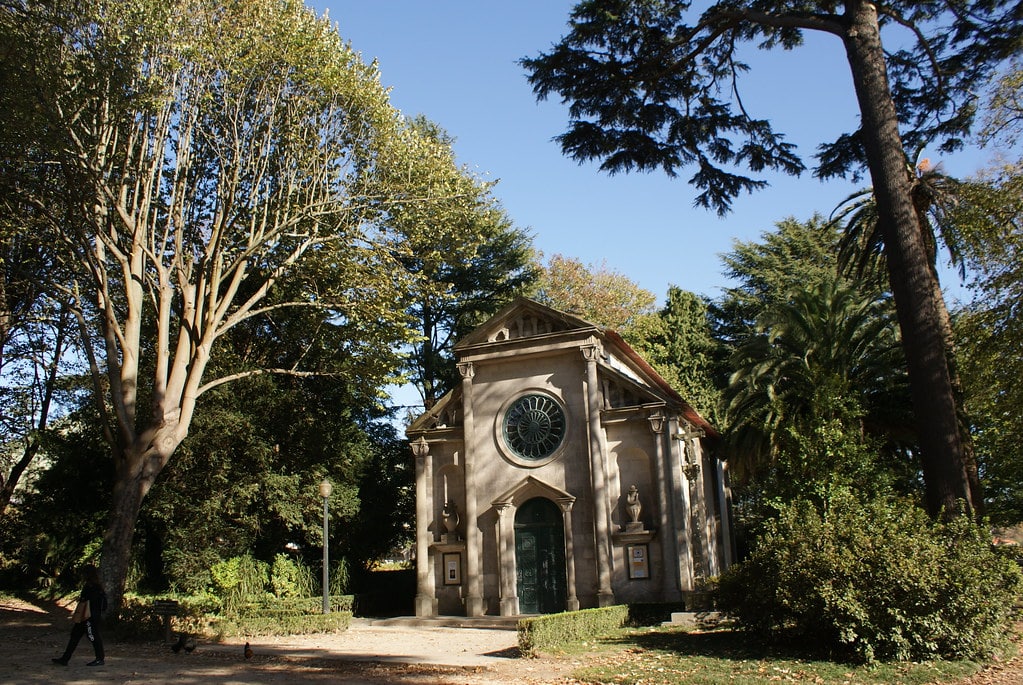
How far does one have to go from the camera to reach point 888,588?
13836 millimetres

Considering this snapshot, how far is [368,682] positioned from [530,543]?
519 inches

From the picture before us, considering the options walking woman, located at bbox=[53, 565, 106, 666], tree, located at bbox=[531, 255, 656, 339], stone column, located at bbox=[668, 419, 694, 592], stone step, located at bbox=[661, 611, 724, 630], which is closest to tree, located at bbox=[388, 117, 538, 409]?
tree, located at bbox=[531, 255, 656, 339]

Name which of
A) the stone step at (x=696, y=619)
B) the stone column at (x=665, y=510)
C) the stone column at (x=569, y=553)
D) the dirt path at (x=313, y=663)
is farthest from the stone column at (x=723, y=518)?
the dirt path at (x=313, y=663)

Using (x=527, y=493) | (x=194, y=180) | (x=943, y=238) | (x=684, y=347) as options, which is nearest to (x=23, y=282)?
(x=194, y=180)

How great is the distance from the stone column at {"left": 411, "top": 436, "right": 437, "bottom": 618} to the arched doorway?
9.54 ft

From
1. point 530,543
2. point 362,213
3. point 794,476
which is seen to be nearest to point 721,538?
point 794,476

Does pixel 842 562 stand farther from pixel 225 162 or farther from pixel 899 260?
pixel 225 162

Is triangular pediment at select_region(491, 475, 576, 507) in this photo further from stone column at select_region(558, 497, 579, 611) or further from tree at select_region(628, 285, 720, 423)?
tree at select_region(628, 285, 720, 423)

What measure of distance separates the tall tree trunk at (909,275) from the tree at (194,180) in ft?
43.2

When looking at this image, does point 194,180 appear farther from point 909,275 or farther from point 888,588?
point 888,588

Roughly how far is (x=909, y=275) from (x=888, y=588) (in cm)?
611

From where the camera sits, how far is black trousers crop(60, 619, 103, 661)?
1441 centimetres

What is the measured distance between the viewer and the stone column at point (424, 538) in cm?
2630

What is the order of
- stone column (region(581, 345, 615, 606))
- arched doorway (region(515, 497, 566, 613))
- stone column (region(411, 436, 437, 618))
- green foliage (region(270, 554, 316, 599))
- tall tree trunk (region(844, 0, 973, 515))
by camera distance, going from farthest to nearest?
green foliage (region(270, 554, 316, 599)), stone column (region(411, 436, 437, 618)), arched doorway (region(515, 497, 566, 613)), stone column (region(581, 345, 615, 606)), tall tree trunk (region(844, 0, 973, 515))
